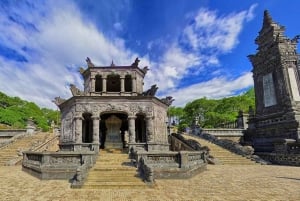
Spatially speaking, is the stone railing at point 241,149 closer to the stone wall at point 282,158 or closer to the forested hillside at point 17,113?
the stone wall at point 282,158

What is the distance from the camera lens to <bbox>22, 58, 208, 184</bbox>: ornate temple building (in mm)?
10996

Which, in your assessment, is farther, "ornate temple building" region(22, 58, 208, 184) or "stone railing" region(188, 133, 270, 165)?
"stone railing" region(188, 133, 270, 165)

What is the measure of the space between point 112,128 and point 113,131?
1.06 feet

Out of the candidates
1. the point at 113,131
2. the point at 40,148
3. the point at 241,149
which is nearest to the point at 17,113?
the point at 40,148

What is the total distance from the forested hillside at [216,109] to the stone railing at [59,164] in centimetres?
3381

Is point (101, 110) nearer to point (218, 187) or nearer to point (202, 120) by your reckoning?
point (218, 187)

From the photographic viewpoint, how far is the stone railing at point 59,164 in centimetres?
1056

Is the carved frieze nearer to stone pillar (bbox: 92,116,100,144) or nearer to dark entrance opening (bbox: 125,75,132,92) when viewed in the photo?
stone pillar (bbox: 92,116,100,144)

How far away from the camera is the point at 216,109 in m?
46.2

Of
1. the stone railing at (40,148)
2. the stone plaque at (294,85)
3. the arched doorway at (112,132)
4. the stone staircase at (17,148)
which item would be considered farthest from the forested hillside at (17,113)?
the stone plaque at (294,85)

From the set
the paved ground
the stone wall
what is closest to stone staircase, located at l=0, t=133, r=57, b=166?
the paved ground

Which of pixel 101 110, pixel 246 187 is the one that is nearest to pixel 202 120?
pixel 101 110

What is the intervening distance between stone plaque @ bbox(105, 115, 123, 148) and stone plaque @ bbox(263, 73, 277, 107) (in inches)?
601

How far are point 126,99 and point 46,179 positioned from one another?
408 inches
